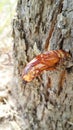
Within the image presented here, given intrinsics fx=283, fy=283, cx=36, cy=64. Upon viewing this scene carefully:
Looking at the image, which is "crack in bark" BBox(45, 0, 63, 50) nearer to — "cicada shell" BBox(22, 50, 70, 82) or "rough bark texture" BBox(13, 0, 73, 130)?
"rough bark texture" BBox(13, 0, 73, 130)

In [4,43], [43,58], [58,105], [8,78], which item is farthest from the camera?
[4,43]

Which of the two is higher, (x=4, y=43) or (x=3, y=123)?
(x=4, y=43)

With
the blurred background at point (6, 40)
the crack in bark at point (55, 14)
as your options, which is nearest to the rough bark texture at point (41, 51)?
the crack in bark at point (55, 14)

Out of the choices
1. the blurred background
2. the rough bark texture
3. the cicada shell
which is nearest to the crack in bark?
the rough bark texture

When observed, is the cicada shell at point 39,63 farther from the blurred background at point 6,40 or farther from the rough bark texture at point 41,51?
the blurred background at point 6,40

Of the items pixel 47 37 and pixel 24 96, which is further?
pixel 24 96

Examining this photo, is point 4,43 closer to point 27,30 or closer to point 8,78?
point 8,78

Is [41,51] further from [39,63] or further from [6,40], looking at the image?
[6,40]

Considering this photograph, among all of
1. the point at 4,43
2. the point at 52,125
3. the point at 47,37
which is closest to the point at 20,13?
the point at 47,37

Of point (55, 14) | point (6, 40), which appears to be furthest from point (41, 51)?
point (6, 40)
